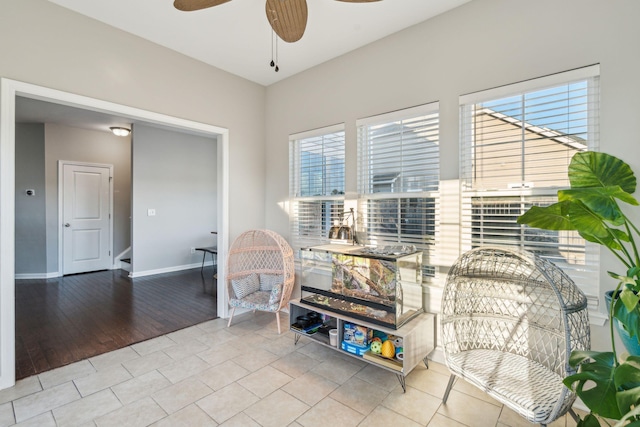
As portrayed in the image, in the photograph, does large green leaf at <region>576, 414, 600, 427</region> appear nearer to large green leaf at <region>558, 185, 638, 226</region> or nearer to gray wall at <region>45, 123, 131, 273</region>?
large green leaf at <region>558, 185, 638, 226</region>

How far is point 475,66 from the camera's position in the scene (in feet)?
7.86

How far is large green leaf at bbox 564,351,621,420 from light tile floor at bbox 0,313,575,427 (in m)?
0.86

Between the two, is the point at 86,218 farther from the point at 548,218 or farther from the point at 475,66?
the point at 548,218

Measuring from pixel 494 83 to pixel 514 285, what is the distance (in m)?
1.52

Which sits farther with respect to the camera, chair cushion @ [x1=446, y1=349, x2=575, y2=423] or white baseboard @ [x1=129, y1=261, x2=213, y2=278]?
white baseboard @ [x1=129, y1=261, x2=213, y2=278]

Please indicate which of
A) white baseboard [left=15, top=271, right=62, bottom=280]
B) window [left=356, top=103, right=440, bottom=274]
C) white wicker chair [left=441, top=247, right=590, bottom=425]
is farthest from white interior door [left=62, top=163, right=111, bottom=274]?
white wicker chair [left=441, top=247, right=590, bottom=425]

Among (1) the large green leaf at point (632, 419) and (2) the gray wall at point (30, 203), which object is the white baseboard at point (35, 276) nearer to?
(2) the gray wall at point (30, 203)

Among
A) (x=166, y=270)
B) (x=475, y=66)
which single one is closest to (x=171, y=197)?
(x=166, y=270)

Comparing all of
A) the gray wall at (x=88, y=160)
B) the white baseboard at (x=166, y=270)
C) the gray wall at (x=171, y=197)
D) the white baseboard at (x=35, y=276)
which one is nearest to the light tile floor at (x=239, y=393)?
the white baseboard at (x=166, y=270)

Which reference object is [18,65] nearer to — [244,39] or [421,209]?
[244,39]

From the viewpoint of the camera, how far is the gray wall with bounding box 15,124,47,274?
5648mm

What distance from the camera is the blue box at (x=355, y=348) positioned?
2.47 metres

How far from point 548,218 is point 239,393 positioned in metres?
2.28

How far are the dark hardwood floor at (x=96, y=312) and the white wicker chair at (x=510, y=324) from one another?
2.85 meters
